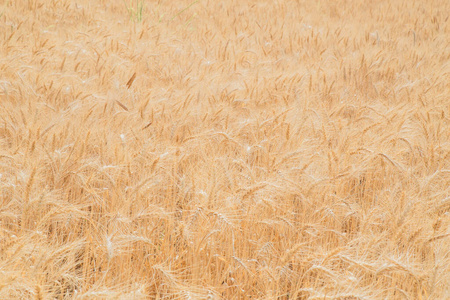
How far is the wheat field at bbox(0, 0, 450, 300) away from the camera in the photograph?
4.23 feet

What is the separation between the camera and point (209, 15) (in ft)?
20.4

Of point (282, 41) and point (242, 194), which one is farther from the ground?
point (242, 194)

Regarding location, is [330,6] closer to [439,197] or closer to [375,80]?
[375,80]

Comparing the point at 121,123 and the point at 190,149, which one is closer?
the point at 190,149

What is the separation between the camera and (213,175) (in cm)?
156

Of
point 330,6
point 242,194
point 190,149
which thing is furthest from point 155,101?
point 330,6

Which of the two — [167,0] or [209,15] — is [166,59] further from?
[167,0]

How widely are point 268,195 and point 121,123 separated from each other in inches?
41.3

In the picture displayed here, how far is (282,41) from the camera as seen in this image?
493cm

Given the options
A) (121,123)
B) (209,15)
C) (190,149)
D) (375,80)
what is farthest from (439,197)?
(209,15)

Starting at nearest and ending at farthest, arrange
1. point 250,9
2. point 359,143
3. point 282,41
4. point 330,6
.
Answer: point 359,143
point 282,41
point 250,9
point 330,6

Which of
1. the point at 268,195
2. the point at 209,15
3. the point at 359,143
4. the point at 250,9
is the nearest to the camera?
the point at 268,195

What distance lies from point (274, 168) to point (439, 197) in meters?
0.74

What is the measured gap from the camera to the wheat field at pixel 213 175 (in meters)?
1.29
